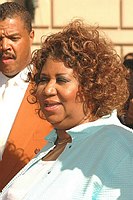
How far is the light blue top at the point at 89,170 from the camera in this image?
2758 mm

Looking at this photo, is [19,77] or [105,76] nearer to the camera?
[105,76]

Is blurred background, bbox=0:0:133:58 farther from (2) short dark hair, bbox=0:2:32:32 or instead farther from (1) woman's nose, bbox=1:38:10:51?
(1) woman's nose, bbox=1:38:10:51

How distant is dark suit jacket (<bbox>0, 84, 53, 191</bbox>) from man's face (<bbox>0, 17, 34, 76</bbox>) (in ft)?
0.92

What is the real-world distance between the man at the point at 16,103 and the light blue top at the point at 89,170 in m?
1.01

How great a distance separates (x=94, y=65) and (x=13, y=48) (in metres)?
1.30

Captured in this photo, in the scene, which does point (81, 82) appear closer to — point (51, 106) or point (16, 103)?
point (51, 106)

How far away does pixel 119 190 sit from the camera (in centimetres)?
273

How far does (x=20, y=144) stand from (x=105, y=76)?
3.85 feet

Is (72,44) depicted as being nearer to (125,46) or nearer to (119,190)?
(119,190)

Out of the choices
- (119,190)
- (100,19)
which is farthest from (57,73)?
(100,19)

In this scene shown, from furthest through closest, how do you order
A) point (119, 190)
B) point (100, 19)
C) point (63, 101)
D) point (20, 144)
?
1. point (100, 19)
2. point (20, 144)
3. point (63, 101)
4. point (119, 190)

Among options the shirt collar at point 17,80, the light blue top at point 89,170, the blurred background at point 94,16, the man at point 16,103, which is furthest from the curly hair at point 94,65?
the blurred background at point 94,16

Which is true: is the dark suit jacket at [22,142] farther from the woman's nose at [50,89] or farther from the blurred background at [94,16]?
the blurred background at [94,16]

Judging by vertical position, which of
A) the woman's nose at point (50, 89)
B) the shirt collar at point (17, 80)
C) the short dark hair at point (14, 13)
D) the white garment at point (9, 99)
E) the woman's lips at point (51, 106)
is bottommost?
the white garment at point (9, 99)
